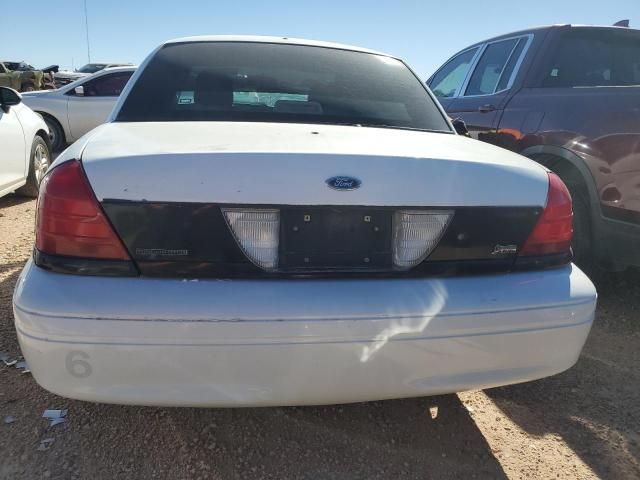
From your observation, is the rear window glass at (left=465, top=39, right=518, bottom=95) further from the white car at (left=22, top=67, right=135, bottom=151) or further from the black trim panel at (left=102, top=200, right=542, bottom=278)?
the white car at (left=22, top=67, right=135, bottom=151)

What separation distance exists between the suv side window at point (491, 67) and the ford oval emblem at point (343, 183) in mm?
3191

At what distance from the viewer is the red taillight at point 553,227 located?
6.21 ft

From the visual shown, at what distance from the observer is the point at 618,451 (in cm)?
217

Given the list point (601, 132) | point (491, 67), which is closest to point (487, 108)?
point (491, 67)

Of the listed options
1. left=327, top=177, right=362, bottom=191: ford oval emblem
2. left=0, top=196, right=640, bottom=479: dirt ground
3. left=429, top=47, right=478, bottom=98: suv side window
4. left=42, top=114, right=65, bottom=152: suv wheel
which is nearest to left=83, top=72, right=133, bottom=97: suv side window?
left=42, top=114, right=65, bottom=152: suv wheel

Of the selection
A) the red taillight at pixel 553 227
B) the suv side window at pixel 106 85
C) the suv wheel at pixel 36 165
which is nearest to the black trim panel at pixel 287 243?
the red taillight at pixel 553 227

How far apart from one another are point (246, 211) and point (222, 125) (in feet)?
2.04

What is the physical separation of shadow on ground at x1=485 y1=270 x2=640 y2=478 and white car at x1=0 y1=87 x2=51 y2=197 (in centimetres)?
461

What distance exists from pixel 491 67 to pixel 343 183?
3.60 metres

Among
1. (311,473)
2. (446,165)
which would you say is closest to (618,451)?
(311,473)

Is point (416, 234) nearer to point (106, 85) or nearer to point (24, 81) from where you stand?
point (106, 85)

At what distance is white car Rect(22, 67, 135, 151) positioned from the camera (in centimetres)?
942

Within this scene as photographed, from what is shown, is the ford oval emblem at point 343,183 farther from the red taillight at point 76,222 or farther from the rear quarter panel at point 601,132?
the rear quarter panel at point 601,132

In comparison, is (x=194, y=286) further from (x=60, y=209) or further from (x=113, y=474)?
(x=113, y=474)
